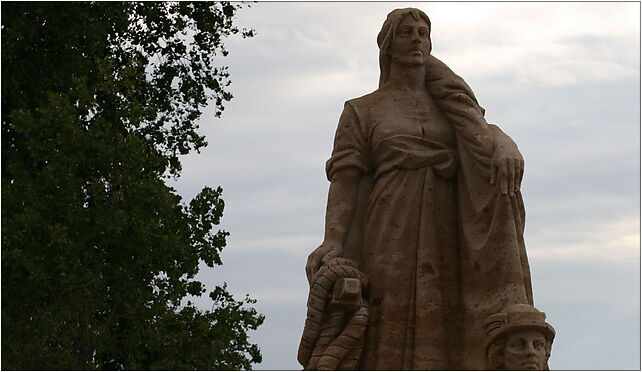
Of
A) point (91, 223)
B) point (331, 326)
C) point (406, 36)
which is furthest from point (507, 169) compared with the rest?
point (91, 223)

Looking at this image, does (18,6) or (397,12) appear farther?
(18,6)

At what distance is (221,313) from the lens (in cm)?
2045

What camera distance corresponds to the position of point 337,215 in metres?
11.6

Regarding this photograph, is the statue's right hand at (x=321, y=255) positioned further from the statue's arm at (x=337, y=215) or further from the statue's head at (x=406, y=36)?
the statue's head at (x=406, y=36)

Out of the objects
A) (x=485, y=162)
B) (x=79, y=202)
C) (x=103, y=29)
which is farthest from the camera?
(x=103, y=29)

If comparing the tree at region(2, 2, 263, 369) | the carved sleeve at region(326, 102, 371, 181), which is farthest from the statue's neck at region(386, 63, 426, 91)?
the tree at region(2, 2, 263, 369)

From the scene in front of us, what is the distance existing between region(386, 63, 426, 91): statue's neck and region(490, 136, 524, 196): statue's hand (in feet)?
3.05

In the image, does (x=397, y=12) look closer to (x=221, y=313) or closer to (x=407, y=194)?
(x=407, y=194)

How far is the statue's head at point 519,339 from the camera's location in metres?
10.8

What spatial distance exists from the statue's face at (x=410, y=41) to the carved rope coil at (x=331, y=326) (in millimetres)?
1599

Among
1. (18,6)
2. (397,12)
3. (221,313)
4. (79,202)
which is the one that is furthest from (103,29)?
(397,12)

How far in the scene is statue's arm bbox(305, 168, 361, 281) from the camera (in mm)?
11539

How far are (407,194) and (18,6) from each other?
11.2 metres

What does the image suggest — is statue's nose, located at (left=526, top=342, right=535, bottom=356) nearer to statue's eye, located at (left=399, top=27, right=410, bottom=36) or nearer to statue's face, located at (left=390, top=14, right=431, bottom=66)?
statue's face, located at (left=390, top=14, right=431, bottom=66)
